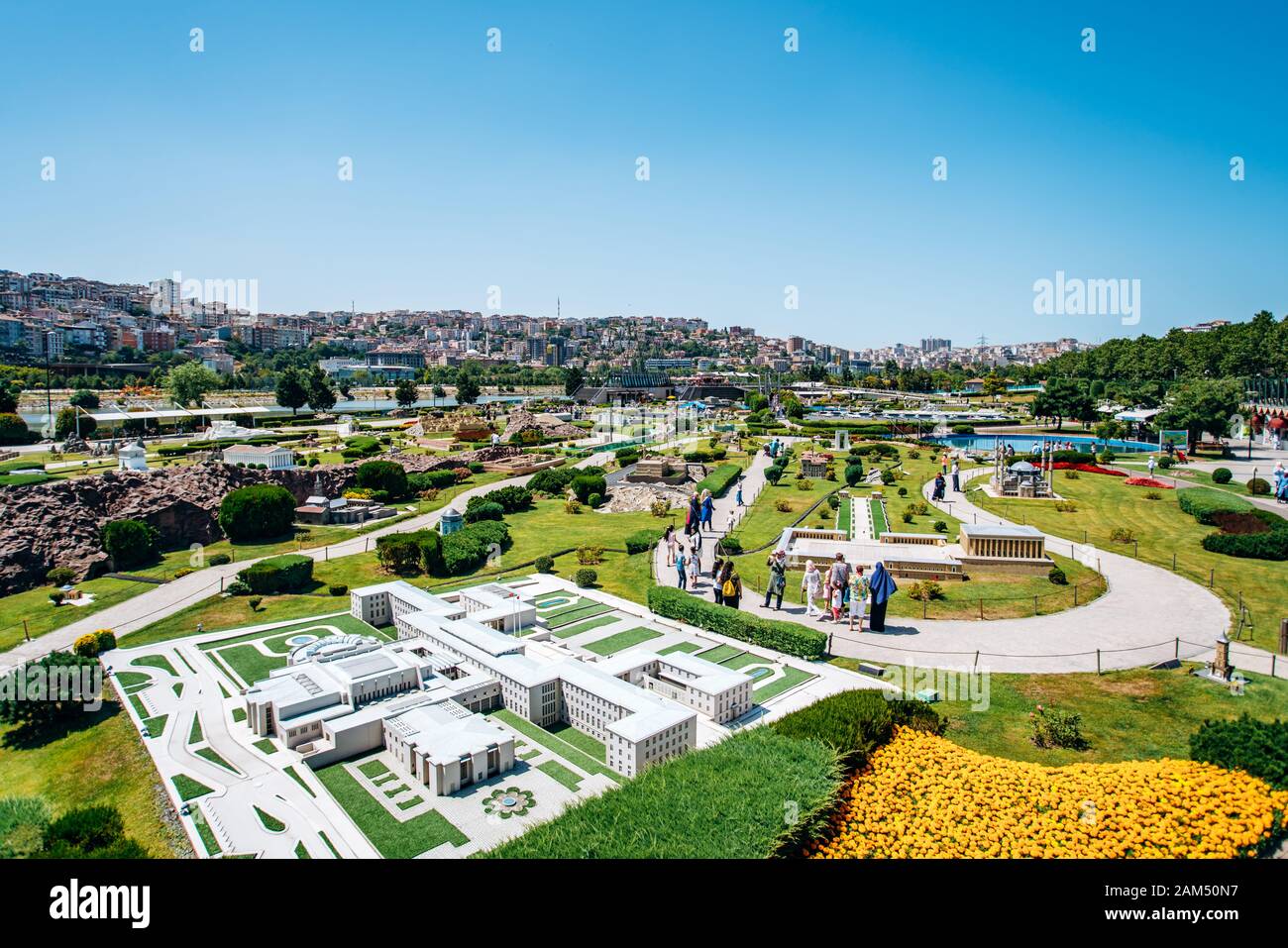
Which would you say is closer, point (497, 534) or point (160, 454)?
point (497, 534)

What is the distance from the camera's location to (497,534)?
2727 cm

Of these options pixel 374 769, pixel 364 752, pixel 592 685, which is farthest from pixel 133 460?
pixel 592 685

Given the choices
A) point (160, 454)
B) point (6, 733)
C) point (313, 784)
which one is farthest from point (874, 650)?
point (160, 454)

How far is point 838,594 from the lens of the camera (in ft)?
60.4

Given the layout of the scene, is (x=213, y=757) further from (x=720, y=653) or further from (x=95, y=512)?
(x=95, y=512)

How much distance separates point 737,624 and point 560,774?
6.79m

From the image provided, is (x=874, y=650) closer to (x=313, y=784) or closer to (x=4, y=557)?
(x=313, y=784)

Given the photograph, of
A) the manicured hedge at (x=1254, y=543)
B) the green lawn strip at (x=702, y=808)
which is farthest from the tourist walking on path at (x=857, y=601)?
the manicured hedge at (x=1254, y=543)

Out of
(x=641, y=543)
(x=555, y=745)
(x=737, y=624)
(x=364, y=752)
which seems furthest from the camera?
(x=641, y=543)

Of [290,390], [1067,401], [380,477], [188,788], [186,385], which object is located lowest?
[188,788]

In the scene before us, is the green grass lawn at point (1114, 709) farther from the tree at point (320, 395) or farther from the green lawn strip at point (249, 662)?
the tree at point (320, 395)

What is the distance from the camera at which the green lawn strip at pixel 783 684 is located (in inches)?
588

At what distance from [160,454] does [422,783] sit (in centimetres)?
4691

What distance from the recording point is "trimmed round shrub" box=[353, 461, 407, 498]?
36.9 meters
